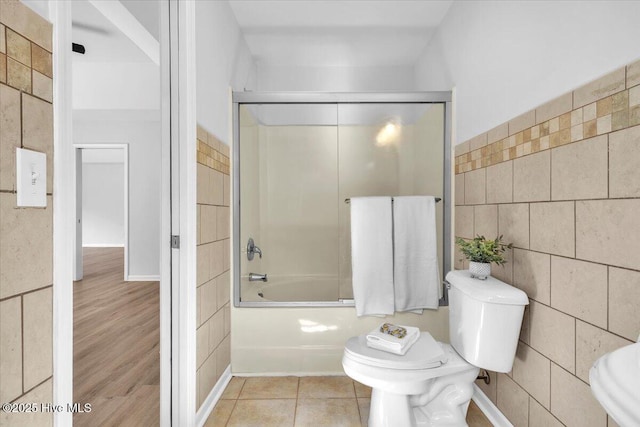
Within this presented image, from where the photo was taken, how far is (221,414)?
1.80m

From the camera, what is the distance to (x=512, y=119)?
158cm

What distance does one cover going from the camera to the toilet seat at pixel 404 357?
4.73 ft

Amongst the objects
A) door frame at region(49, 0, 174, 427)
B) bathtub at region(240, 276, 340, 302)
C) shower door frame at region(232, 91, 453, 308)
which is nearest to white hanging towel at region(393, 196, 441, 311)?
shower door frame at region(232, 91, 453, 308)

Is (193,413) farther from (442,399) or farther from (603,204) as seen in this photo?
(603,204)

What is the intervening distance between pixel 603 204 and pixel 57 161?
1.55 meters

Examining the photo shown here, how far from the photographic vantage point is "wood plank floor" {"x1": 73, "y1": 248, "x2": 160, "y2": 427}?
1.72 meters

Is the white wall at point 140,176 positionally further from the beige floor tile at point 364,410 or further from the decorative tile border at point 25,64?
the decorative tile border at point 25,64

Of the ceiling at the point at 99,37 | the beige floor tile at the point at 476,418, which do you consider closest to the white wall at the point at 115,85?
the ceiling at the point at 99,37

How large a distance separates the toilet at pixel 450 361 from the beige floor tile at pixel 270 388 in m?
0.61

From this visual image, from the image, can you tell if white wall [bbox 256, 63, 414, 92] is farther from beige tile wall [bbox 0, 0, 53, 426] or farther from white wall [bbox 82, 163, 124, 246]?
beige tile wall [bbox 0, 0, 53, 426]

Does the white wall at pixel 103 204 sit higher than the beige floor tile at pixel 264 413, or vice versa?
the white wall at pixel 103 204

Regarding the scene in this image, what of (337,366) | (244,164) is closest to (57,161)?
(244,164)

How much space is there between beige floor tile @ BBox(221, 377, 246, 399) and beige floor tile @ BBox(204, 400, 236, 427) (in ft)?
0.17

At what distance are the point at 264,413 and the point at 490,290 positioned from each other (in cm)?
129
